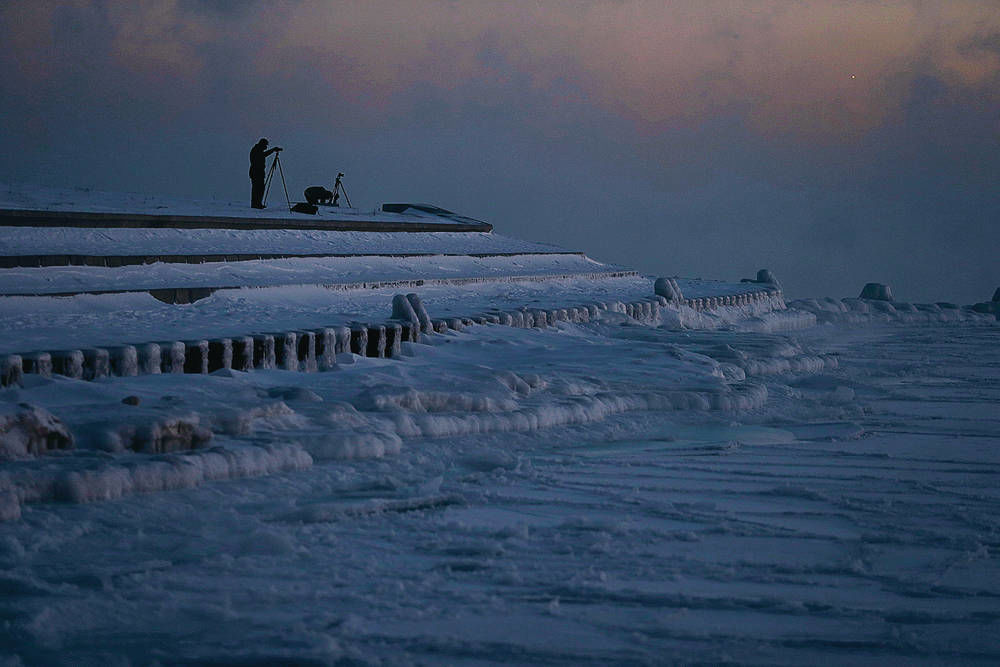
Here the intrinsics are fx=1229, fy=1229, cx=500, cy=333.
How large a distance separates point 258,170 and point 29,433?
1587 centimetres

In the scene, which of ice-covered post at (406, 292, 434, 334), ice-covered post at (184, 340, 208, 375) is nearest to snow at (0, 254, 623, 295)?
ice-covered post at (406, 292, 434, 334)

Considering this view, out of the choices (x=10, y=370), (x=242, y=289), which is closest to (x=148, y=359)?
(x=10, y=370)

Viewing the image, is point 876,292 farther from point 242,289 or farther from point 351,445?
point 351,445

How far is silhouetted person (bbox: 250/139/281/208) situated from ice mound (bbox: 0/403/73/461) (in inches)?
605

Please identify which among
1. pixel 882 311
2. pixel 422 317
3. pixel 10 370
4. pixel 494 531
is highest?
pixel 882 311

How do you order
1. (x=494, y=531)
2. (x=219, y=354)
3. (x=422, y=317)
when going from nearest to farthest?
(x=494, y=531)
(x=219, y=354)
(x=422, y=317)

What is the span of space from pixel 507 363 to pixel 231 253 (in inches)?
229

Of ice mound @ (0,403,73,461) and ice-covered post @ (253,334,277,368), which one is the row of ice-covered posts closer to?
ice-covered post @ (253,334,277,368)

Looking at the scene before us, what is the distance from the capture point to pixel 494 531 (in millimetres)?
4488

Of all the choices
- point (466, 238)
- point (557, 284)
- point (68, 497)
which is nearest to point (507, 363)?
point (68, 497)

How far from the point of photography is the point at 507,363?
961 cm

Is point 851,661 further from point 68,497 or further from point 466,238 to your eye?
point 466,238

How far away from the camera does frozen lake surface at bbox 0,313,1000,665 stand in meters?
3.29

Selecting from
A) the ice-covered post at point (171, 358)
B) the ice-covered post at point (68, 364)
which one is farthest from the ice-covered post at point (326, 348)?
the ice-covered post at point (68, 364)
